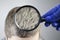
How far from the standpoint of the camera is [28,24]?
106cm

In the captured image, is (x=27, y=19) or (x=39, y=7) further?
(x=39, y=7)

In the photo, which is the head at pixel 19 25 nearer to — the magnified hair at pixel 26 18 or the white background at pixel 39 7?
the magnified hair at pixel 26 18

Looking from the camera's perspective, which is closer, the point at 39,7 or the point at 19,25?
the point at 19,25

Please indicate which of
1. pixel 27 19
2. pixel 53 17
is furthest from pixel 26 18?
pixel 53 17

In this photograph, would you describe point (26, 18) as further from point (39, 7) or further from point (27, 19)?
point (39, 7)

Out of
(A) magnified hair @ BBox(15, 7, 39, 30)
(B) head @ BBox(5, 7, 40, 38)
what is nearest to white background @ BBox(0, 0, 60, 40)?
(B) head @ BBox(5, 7, 40, 38)

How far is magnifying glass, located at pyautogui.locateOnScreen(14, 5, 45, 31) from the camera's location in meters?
1.01

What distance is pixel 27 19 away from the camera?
106 centimetres

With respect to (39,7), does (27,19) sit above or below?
below

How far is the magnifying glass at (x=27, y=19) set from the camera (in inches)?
39.8

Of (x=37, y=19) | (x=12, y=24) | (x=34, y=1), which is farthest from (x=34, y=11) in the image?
(x=34, y=1)

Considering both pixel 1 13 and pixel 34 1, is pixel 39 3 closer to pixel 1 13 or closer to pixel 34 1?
pixel 34 1

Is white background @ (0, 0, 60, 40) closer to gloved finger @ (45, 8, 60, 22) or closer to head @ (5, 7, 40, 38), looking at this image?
head @ (5, 7, 40, 38)

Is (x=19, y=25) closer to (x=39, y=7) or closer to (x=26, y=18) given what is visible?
(x=26, y=18)
